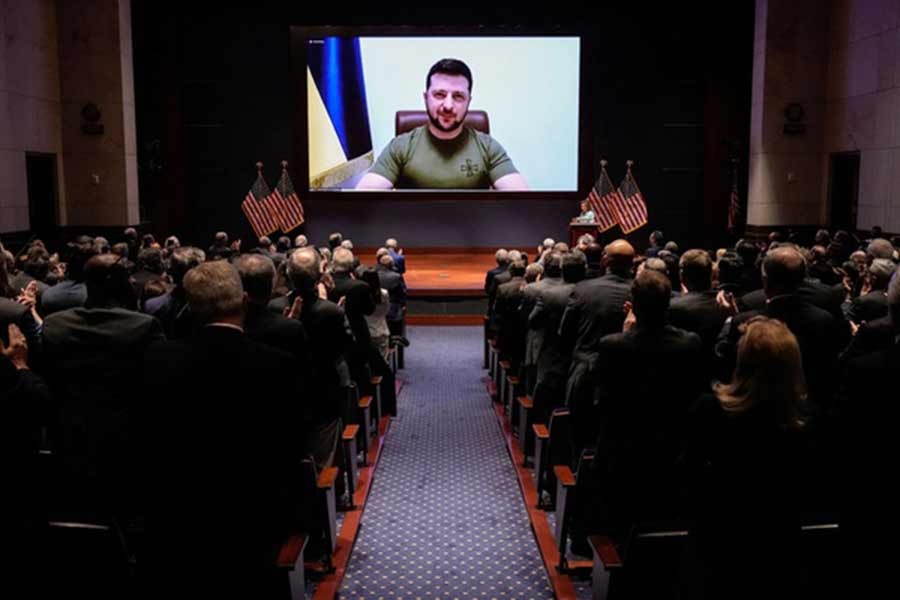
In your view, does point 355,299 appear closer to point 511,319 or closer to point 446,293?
Result: point 511,319

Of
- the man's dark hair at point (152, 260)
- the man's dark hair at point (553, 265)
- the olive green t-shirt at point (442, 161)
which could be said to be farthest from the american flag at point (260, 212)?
the man's dark hair at point (553, 265)

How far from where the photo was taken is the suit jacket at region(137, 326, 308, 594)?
2.43m

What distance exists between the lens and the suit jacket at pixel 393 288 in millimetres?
8488

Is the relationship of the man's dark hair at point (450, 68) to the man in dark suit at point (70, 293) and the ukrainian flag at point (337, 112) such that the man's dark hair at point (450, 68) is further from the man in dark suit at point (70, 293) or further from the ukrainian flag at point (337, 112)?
the man in dark suit at point (70, 293)

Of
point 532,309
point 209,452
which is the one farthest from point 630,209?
point 209,452

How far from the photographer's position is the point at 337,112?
15000 millimetres

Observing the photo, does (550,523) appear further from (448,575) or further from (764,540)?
(764,540)

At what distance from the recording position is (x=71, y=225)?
45.5 ft

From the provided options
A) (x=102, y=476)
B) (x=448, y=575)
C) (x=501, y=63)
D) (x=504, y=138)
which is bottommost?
(x=448, y=575)

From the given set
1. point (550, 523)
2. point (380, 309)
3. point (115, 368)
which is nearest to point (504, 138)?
point (380, 309)

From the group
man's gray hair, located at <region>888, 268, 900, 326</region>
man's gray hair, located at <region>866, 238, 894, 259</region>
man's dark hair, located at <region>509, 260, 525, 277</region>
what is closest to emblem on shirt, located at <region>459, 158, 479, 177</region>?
man's dark hair, located at <region>509, 260, 525, 277</region>

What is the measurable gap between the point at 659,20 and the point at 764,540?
559 inches

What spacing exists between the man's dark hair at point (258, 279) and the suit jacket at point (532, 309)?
89.1 inches

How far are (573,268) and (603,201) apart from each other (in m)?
9.67
